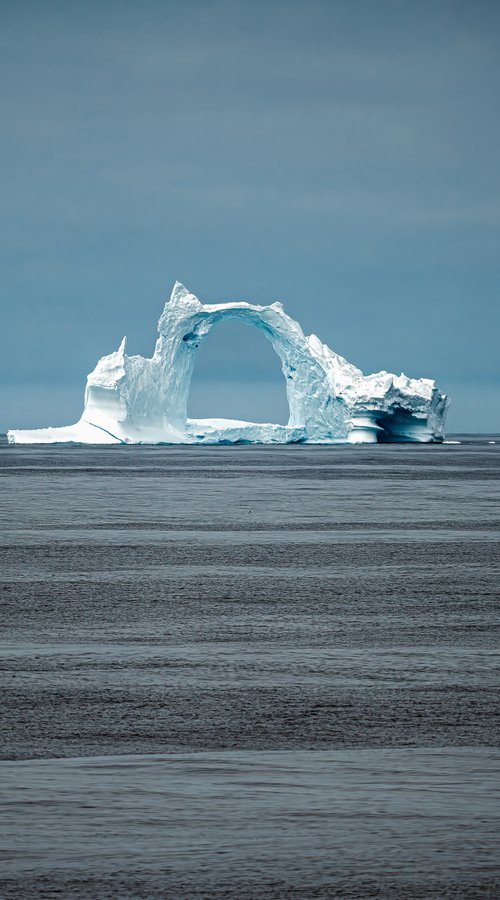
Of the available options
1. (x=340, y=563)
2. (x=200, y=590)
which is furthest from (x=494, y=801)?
(x=340, y=563)

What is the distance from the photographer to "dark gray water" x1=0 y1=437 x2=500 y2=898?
2.88 meters

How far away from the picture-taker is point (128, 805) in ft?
10.8

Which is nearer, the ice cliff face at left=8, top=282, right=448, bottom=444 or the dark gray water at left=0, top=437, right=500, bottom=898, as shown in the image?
the dark gray water at left=0, top=437, right=500, bottom=898

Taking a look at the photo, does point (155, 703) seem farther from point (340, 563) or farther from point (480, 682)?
point (340, 563)

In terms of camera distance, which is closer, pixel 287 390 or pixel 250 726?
pixel 250 726

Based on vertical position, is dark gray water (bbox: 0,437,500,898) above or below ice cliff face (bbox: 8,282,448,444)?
below

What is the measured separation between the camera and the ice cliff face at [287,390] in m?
44.9

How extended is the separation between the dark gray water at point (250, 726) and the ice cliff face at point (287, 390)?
34240 mm

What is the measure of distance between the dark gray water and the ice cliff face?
34.2m

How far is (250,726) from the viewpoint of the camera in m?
4.27

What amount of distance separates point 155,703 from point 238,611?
110 inches

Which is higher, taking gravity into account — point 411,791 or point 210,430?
point 210,430

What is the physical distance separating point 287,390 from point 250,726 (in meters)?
43.8

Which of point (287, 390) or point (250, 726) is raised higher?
point (287, 390)
